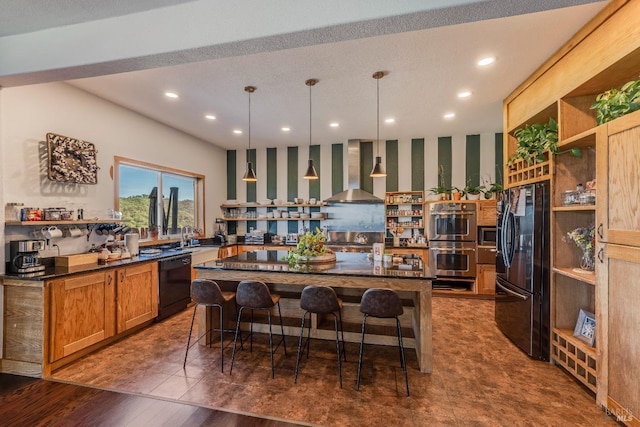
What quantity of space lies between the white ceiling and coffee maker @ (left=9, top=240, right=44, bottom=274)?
152 cm

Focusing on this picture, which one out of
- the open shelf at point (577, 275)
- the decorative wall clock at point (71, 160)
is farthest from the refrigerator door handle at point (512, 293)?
the decorative wall clock at point (71, 160)

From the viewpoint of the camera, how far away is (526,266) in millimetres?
3002

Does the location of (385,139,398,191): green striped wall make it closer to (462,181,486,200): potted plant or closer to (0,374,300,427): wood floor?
(462,181,486,200): potted plant

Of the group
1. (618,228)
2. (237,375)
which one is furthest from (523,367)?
Result: (237,375)

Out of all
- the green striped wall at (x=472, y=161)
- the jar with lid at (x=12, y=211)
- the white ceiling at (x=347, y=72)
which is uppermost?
the white ceiling at (x=347, y=72)

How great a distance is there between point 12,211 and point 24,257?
0.50 m

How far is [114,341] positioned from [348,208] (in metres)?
4.55

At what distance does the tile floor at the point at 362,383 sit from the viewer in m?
2.10

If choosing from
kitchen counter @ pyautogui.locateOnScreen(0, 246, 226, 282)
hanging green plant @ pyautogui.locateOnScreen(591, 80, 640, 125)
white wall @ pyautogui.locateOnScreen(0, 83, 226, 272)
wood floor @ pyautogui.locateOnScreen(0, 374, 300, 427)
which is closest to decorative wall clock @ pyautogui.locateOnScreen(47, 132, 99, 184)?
white wall @ pyautogui.locateOnScreen(0, 83, 226, 272)

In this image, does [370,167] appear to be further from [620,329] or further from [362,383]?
[620,329]

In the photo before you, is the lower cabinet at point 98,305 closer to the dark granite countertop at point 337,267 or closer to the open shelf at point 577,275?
the dark granite countertop at point 337,267

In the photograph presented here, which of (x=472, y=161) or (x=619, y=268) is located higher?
(x=472, y=161)

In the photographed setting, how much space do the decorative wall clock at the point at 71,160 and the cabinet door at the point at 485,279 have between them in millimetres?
6050

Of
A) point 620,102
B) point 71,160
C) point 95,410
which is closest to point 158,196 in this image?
point 71,160
